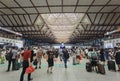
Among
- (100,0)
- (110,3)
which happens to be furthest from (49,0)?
(110,3)

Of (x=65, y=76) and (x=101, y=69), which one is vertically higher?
(x=101, y=69)

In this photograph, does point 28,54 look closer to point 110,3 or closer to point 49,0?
point 49,0

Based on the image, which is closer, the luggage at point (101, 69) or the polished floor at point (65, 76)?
the polished floor at point (65, 76)

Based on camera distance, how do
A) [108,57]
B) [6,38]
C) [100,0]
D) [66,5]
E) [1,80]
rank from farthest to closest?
[6,38] < [108,57] < [66,5] < [100,0] < [1,80]

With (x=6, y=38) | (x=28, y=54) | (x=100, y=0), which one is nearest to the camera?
(x=28, y=54)

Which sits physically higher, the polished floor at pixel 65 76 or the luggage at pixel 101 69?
the luggage at pixel 101 69

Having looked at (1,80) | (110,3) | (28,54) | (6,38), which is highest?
(110,3)

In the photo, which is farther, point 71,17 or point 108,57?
point 71,17

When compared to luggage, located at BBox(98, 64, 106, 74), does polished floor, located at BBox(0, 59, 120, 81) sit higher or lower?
lower

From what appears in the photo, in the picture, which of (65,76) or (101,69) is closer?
(65,76)

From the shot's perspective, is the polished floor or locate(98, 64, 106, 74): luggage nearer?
the polished floor

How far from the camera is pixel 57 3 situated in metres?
16.3

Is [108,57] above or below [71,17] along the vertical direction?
below

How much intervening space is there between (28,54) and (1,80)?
7.14 feet
